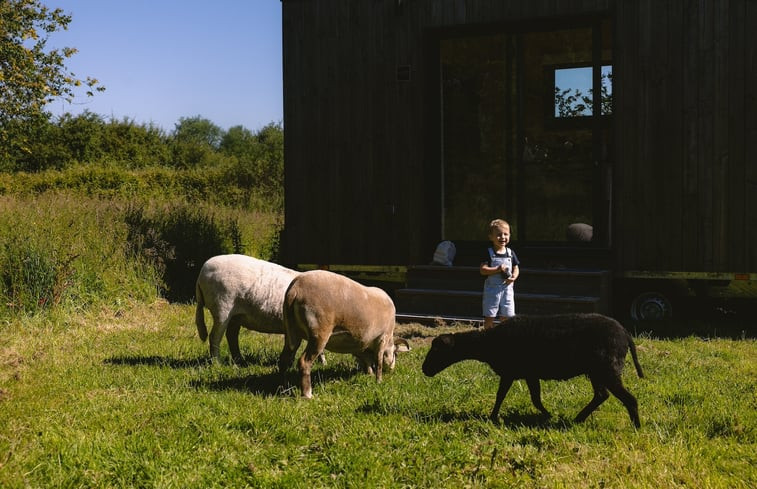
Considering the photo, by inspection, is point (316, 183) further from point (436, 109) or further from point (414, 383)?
point (414, 383)

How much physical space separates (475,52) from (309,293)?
313 inches

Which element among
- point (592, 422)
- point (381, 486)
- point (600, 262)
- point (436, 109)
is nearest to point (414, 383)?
point (592, 422)

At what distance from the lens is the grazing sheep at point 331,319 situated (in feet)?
16.4

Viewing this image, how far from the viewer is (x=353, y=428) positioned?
171 inches

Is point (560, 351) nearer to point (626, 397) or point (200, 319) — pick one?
point (626, 397)

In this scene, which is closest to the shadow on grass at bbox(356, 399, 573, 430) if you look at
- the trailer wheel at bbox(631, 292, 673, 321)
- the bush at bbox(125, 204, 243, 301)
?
the trailer wheel at bbox(631, 292, 673, 321)

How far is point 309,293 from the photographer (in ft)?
16.4

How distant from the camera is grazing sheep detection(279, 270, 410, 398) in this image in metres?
5.00

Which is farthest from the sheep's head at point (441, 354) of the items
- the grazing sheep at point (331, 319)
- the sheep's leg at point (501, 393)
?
the grazing sheep at point (331, 319)

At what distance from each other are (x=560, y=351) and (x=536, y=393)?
1.32 ft

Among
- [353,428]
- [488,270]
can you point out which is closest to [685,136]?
[488,270]

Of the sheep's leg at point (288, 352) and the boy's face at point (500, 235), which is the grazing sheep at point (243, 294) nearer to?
the sheep's leg at point (288, 352)

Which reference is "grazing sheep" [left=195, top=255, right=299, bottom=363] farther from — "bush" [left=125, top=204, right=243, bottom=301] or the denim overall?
"bush" [left=125, top=204, right=243, bottom=301]

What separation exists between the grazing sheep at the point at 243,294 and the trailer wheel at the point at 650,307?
16.0 feet
